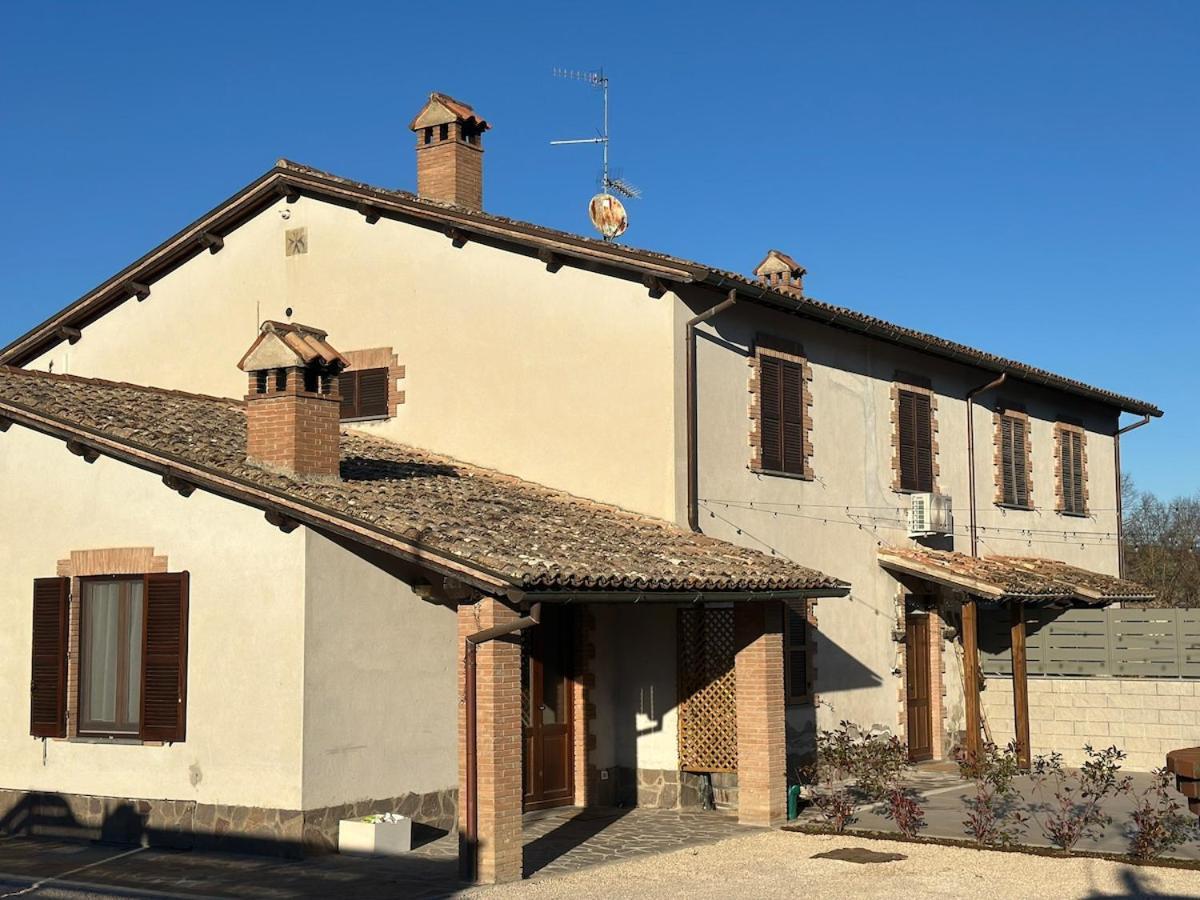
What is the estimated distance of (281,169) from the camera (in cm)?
1727

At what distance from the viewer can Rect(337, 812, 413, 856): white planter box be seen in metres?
12.0

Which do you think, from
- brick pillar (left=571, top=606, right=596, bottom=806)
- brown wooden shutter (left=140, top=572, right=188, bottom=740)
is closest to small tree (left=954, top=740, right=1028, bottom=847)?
brick pillar (left=571, top=606, right=596, bottom=806)

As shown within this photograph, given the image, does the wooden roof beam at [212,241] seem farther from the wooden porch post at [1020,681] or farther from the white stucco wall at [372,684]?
the wooden porch post at [1020,681]

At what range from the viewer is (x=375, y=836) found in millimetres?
12023

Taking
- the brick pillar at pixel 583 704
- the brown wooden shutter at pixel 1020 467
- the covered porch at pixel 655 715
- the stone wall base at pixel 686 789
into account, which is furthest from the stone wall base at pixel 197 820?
the brown wooden shutter at pixel 1020 467

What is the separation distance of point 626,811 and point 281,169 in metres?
8.57

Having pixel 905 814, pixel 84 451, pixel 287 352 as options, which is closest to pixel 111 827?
pixel 84 451

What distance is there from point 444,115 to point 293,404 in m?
6.75

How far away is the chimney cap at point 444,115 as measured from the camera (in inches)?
720

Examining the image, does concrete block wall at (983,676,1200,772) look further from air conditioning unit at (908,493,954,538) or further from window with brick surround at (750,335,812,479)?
window with brick surround at (750,335,812,479)

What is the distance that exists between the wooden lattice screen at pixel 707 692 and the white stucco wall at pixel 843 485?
1.02 metres

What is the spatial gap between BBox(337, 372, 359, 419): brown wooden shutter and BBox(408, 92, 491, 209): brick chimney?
2.56m

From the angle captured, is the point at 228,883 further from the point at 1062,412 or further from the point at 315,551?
the point at 1062,412

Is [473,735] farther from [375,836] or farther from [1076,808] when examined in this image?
[1076,808]
